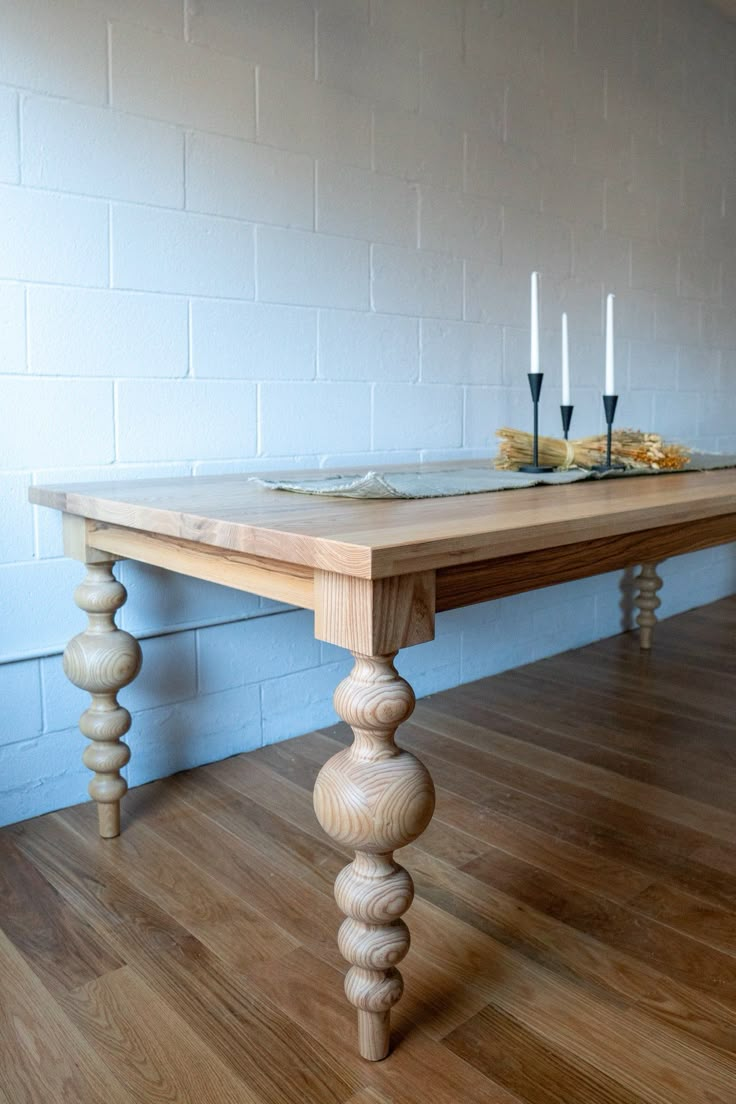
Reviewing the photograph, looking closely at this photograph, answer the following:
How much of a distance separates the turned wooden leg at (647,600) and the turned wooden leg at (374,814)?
1989 mm

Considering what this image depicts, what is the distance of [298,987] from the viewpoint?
1.25 meters

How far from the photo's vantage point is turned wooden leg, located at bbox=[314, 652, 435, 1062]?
1.00m

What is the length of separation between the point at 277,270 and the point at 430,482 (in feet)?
2.56

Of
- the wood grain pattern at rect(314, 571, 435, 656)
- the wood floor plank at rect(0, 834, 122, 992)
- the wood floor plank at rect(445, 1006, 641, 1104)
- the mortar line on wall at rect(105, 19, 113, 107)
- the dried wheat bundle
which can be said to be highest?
the mortar line on wall at rect(105, 19, 113, 107)

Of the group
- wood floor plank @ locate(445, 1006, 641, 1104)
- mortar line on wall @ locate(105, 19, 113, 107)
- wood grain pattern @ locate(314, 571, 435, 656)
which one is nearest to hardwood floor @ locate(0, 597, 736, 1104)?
wood floor plank @ locate(445, 1006, 641, 1104)

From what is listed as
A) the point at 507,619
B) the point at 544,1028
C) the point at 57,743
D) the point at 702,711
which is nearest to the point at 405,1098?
the point at 544,1028

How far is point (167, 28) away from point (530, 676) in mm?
1868

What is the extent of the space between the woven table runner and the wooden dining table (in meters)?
0.02

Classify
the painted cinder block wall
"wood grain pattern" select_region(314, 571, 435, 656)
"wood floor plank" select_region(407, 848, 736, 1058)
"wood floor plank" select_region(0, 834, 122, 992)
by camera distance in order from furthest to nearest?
1. the painted cinder block wall
2. "wood floor plank" select_region(0, 834, 122, 992)
3. "wood floor plank" select_region(407, 848, 736, 1058)
4. "wood grain pattern" select_region(314, 571, 435, 656)

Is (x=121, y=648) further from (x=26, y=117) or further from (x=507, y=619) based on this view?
(x=507, y=619)

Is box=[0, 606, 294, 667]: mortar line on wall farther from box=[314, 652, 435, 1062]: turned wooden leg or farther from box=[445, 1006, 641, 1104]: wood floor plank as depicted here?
box=[445, 1006, 641, 1104]: wood floor plank

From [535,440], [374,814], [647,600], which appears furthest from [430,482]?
[647,600]

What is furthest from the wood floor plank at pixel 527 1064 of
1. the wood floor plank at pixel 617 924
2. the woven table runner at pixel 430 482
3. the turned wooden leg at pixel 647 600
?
the turned wooden leg at pixel 647 600

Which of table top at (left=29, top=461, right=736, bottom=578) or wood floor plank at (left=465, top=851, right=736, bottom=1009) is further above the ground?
table top at (left=29, top=461, right=736, bottom=578)
